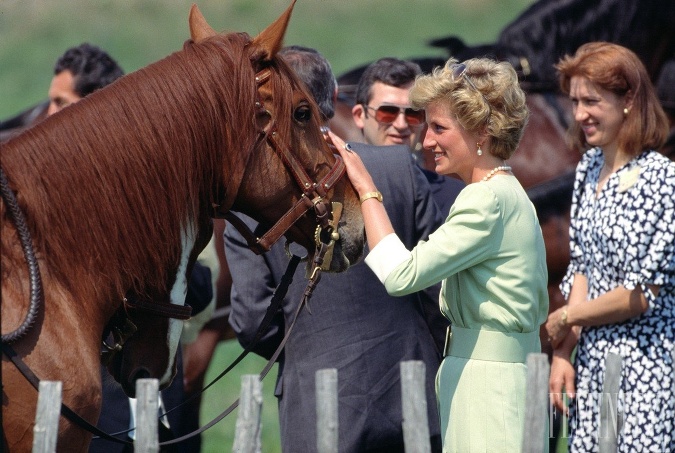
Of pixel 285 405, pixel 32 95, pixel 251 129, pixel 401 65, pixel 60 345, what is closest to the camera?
pixel 60 345

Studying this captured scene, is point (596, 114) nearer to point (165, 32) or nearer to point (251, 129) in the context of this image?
point (251, 129)

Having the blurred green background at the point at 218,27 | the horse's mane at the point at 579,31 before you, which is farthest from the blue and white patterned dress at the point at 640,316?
the blurred green background at the point at 218,27

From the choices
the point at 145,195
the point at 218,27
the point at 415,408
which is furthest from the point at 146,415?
the point at 218,27

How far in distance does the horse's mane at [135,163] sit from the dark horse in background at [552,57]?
3.31 m

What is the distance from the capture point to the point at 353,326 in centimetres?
371

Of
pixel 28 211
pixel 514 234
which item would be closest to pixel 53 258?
pixel 28 211

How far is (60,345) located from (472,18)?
6.01 metres

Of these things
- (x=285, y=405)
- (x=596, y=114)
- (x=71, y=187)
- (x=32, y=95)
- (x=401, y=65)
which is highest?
(x=32, y=95)

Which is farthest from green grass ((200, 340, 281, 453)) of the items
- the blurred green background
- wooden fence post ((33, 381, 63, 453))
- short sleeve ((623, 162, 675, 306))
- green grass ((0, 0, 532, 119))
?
wooden fence post ((33, 381, 63, 453))

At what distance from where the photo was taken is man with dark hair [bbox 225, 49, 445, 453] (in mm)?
3668

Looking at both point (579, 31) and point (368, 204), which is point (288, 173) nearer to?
point (368, 204)

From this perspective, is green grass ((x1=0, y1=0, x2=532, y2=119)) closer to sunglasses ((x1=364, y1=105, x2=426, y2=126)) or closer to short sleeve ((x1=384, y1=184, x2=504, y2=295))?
sunglasses ((x1=364, y1=105, x2=426, y2=126))

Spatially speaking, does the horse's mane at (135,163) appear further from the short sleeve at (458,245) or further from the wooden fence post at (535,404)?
the wooden fence post at (535,404)

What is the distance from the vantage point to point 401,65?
4.81 metres
